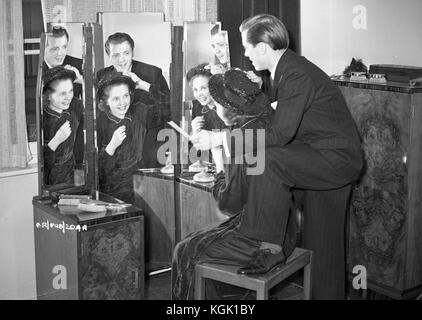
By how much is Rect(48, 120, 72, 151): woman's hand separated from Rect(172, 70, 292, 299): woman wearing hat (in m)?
0.63

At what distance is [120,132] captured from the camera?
9.68 ft

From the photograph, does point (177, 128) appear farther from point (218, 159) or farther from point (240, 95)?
point (240, 95)

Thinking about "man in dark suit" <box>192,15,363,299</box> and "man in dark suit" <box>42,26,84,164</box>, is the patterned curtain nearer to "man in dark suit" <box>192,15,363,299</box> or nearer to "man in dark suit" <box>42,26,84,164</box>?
"man in dark suit" <box>42,26,84,164</box>

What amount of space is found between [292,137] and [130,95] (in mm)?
818

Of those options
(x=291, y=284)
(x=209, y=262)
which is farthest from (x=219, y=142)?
(x=291, y=284)

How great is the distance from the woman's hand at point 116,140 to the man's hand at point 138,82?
0.63 feet

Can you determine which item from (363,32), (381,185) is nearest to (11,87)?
(381,185)

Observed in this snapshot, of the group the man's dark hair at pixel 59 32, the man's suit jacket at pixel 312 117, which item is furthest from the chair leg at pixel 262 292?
the man's dark hair at pixel 59 32

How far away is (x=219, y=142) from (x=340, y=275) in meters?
0.75

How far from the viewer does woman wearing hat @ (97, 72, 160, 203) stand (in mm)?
2879

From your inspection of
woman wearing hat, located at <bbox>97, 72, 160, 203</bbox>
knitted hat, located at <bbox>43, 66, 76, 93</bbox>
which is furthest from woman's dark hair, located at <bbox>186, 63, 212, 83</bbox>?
knitted hat, located at <bbox>43, 66, 76, 93</bbox>

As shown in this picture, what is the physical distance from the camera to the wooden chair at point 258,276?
2289 mm

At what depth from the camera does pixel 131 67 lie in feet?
9.55
